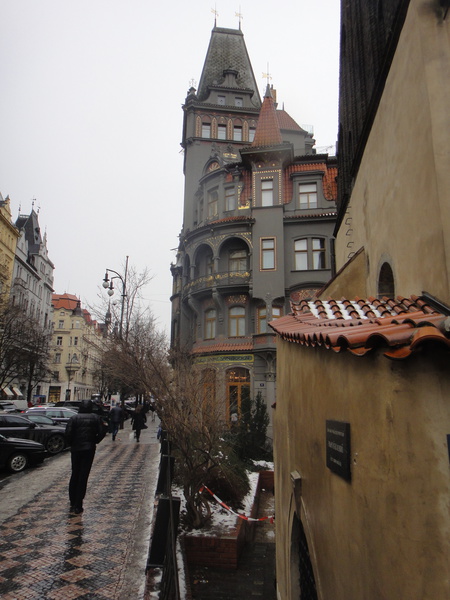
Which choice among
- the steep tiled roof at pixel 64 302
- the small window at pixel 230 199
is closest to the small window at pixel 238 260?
the small window at pixel 230 199

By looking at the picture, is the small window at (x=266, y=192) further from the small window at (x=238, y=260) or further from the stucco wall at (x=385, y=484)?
the stucco wall at (x=385, y=484)

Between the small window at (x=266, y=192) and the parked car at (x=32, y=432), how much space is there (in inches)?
726

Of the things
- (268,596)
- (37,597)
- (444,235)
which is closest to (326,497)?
(444,235)

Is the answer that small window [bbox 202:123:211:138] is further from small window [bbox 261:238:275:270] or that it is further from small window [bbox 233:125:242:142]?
small window [bbox 261:238:275:270]

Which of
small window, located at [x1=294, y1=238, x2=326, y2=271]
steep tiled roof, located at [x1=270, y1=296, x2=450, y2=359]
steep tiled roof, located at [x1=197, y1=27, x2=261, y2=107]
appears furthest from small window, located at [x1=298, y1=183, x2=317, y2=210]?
steep tiled roof, located at [x1=270, y1=296, x2=450, y2=359]

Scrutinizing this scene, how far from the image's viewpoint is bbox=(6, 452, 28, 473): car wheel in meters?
12.1

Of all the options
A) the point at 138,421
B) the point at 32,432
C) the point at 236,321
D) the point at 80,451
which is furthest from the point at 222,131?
the point at 80,451

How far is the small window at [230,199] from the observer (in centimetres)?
2947

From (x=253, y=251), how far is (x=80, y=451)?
2106 centimetres

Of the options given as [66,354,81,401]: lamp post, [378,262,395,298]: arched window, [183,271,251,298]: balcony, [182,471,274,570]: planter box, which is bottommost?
[182,471,274,570]: planter box

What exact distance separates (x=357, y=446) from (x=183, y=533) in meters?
6.39

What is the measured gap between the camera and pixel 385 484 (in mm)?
2441

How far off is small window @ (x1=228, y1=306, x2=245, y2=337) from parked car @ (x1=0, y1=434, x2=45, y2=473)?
16.4 metres

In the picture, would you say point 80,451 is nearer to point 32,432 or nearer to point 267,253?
point 32,432
